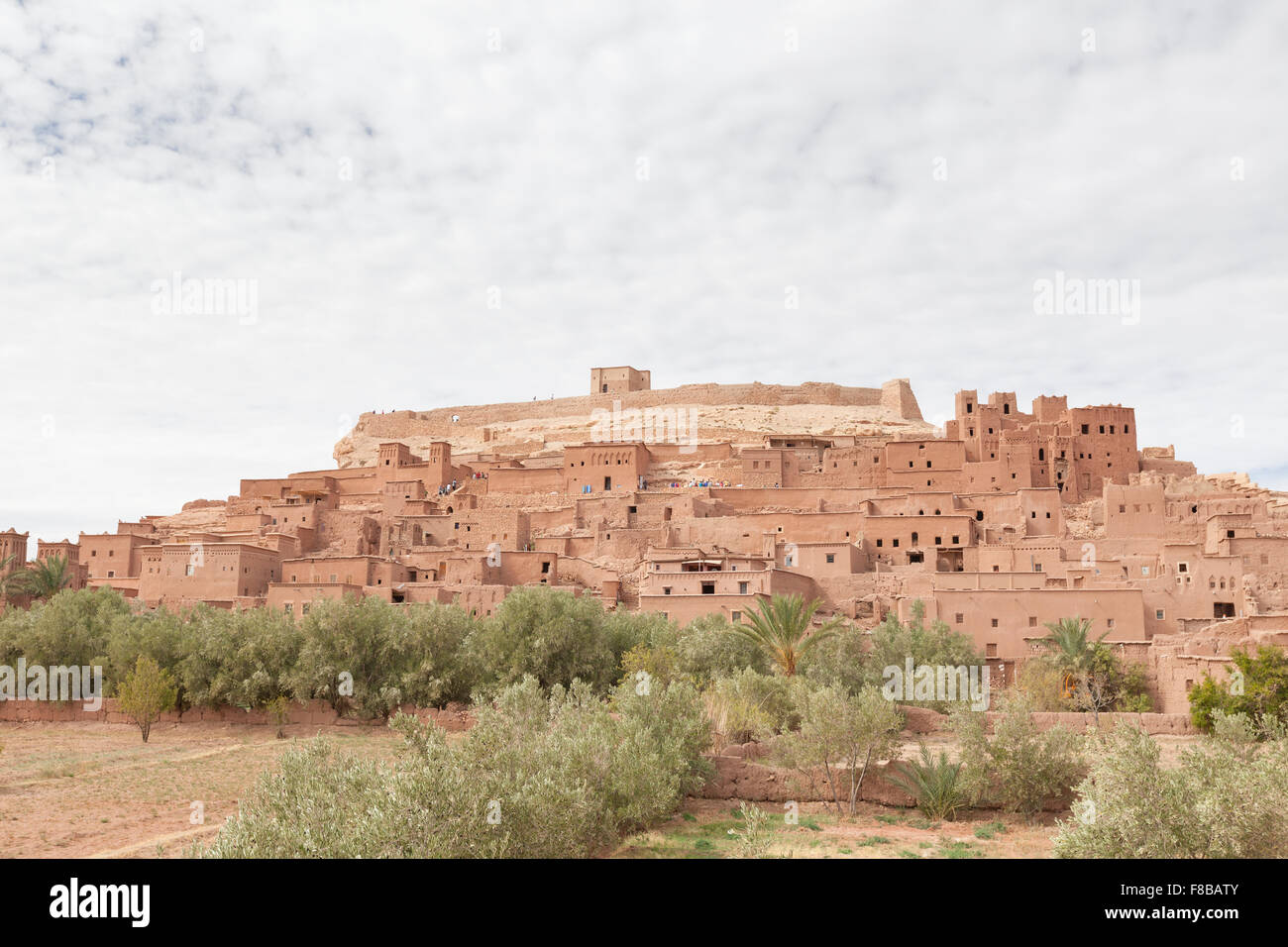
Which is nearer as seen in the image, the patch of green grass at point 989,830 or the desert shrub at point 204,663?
the patch of green grass at point 989,830

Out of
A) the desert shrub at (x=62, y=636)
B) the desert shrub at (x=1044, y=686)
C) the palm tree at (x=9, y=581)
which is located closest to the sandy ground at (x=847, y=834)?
the desert shrub at (x=1044, y=686)

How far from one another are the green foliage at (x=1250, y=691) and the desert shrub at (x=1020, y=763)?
7851mm

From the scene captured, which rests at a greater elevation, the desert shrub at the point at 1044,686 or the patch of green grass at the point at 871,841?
A: the desert shrub at the point at 1044,686

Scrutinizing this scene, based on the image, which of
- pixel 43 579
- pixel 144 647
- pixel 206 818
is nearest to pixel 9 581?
pixel 43 579

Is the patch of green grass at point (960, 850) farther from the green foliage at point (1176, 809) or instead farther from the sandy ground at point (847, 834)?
the green foliage at point (1176, 809)

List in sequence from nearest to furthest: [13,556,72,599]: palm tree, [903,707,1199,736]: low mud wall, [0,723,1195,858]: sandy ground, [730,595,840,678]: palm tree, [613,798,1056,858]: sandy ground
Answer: [613,798,1056,858]: sandy ground
[0,723,1195,858]: sandy ground
[903,707,1199,736]: low mud wall
[730,595,840,678]: palm tree
[13,556,72,599]: palm tree

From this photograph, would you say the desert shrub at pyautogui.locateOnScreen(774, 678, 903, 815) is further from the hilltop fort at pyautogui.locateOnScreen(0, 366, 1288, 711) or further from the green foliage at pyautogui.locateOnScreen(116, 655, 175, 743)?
the green foliage at pyautogui.locateOnScreen(116, 655, 175, 743)

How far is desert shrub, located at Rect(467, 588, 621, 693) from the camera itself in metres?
26.0

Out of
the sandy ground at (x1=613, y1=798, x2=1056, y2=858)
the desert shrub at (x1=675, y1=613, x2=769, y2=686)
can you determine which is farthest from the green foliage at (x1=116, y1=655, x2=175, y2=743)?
the sandy ground at (x1=613, y1=798, x2=1056, y2=858)

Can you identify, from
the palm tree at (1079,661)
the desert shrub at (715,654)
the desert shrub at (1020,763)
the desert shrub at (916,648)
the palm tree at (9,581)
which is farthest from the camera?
the palm tree at (9,581)

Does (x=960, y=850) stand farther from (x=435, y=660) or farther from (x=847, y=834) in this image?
(x=435, y=660)

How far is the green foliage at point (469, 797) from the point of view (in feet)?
27.5

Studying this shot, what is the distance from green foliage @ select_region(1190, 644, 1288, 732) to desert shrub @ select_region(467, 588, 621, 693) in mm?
14148
